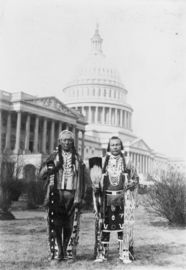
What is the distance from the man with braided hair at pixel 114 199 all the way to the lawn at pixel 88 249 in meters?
0.38

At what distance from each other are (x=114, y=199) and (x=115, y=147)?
89 centimetres

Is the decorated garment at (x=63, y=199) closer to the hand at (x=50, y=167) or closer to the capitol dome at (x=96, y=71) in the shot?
the hand at (x=50, y=167)

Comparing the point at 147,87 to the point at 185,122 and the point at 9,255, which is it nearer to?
the point at 185,122

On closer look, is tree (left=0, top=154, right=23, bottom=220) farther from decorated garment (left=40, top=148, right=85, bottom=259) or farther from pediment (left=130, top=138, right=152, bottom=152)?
pediment (left=130, top=138, right=152, bottom=152)

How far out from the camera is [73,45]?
476 inches

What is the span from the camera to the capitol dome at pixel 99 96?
85938 millimetres

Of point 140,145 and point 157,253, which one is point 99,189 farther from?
point 140,145

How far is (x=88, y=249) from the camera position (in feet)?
24.4

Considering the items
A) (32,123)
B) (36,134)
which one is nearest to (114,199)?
(36,134)

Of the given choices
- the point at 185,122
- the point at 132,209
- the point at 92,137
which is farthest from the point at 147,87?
the point at 92,137

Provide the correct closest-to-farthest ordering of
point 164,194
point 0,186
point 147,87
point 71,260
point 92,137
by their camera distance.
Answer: point 71,260
point 164,194
point 0,186
point 147,87
point 92,137

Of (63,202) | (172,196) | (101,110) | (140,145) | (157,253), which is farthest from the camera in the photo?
(101,110)

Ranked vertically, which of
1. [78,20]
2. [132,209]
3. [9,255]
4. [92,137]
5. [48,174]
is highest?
[92,137]

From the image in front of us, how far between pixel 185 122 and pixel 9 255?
5.22 metres
